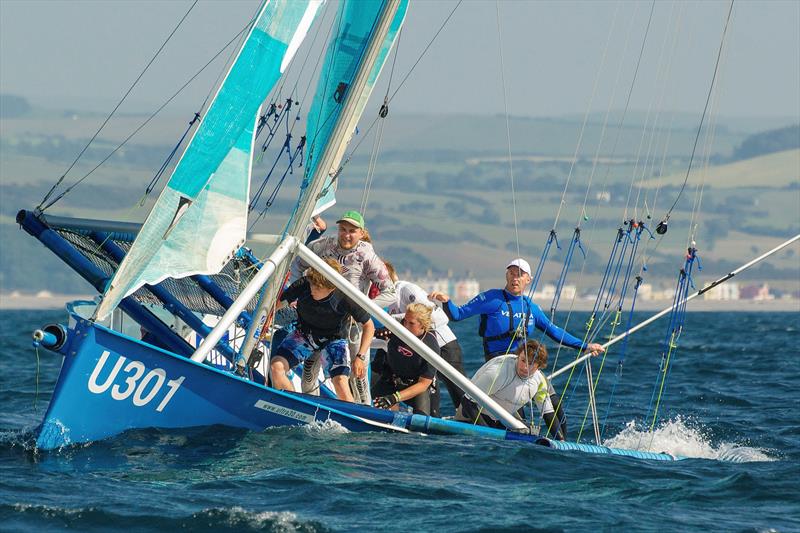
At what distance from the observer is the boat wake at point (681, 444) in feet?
35.8

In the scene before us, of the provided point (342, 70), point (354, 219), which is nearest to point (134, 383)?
point (354, 219)

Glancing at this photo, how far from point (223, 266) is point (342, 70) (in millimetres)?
1953

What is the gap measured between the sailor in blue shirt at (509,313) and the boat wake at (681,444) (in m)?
1.16

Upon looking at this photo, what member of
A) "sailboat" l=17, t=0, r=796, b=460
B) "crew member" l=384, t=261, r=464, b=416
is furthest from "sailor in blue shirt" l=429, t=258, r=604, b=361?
"sailboat" l=17, t=0, r=796, b=460

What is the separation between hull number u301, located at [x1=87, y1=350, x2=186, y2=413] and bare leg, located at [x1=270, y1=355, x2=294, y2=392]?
983mm

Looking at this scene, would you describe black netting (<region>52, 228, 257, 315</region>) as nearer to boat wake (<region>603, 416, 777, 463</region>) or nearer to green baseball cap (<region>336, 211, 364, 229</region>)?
green baseball cap (<region>336, 211, 364, 229</region>)

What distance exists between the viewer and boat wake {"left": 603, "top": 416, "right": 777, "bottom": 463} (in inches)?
429

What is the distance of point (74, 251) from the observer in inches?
432

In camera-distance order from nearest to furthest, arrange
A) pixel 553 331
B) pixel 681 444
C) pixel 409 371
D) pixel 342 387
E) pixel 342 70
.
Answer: pixel 342 387, pixel 342 70, pixel 409 371, pixel 553 331, pixel 681 444

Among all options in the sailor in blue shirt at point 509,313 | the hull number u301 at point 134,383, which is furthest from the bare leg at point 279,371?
the sailor in blue shirt at point 509,313

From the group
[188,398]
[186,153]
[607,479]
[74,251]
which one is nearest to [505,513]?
[607,479]

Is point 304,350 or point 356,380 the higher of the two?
point 304,350

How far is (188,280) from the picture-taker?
12758 millimetres

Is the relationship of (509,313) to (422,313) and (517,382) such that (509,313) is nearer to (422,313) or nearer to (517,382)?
(517,382)
